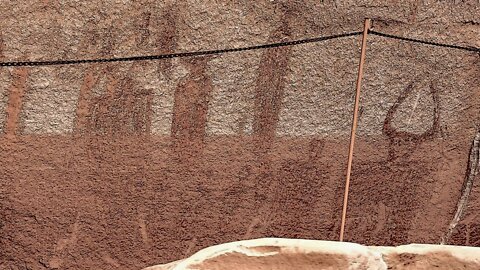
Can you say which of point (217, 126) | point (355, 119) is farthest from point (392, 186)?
point (217, 126)

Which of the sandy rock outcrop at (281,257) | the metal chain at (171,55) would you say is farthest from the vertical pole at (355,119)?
the sandy rock outcrop at (281,257)

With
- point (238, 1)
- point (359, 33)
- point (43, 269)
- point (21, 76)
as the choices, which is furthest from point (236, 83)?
point (43, 269)

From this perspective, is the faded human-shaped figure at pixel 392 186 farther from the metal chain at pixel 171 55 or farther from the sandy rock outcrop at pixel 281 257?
the sandy rock outcrop at pixel 281 257

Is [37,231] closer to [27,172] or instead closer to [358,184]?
[27,172]

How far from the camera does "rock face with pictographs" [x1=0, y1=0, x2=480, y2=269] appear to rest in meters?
1.97

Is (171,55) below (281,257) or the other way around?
the other way around

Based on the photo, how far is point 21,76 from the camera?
6.37 ft

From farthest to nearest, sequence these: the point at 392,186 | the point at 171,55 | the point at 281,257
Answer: the point at 392,186, the point at 171,55, the point at 281,257

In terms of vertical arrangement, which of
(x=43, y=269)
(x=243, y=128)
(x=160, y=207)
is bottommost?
(x=43, y=269)

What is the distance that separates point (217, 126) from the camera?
2.09m

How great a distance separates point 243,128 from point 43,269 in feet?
2.06

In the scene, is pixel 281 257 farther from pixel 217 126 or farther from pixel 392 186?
pixel 392 186

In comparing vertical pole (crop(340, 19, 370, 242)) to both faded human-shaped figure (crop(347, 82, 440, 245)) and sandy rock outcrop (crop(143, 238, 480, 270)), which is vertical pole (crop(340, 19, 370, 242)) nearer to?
faded human-shaped figure (crop(347, 82, 440, 245))

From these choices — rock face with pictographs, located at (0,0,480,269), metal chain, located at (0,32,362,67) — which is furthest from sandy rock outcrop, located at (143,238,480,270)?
metal chain, located at (0,32,362,67)
